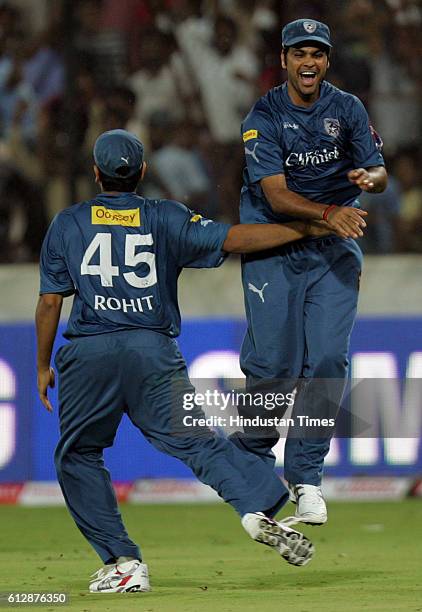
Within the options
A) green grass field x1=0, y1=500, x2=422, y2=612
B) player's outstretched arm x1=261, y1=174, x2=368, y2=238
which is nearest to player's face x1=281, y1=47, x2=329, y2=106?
player's outstretched arm x1=261, y1=174, x2=368, y2=238

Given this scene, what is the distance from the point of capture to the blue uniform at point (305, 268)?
724cm

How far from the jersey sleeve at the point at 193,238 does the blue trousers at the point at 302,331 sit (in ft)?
2.06

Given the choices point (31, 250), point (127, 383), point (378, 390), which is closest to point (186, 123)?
point (31, 250)

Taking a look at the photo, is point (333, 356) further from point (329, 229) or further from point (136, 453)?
point (136, 453)

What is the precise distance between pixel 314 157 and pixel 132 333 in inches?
55.2

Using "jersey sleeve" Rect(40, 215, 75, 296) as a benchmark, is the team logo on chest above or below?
above

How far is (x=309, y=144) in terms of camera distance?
725cm

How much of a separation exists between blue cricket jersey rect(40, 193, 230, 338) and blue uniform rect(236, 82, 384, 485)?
67 centimetres

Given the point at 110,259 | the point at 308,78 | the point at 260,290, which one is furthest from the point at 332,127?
the point at 110,259

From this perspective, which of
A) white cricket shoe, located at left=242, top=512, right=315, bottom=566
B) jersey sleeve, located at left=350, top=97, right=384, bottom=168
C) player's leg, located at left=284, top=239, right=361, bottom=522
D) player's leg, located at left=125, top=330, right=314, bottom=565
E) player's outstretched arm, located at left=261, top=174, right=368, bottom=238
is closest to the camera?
white cricket shoe, located at left=242, top=512, right=315, bottom=566

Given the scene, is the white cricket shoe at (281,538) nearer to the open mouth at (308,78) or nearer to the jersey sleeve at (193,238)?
the jersey sleeve at (193,238)

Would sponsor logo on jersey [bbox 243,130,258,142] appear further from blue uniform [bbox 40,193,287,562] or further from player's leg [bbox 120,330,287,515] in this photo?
player's leg [bbox 120,330,287,515]

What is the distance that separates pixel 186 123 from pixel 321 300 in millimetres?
5083

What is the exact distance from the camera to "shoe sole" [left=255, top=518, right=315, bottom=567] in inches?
250
